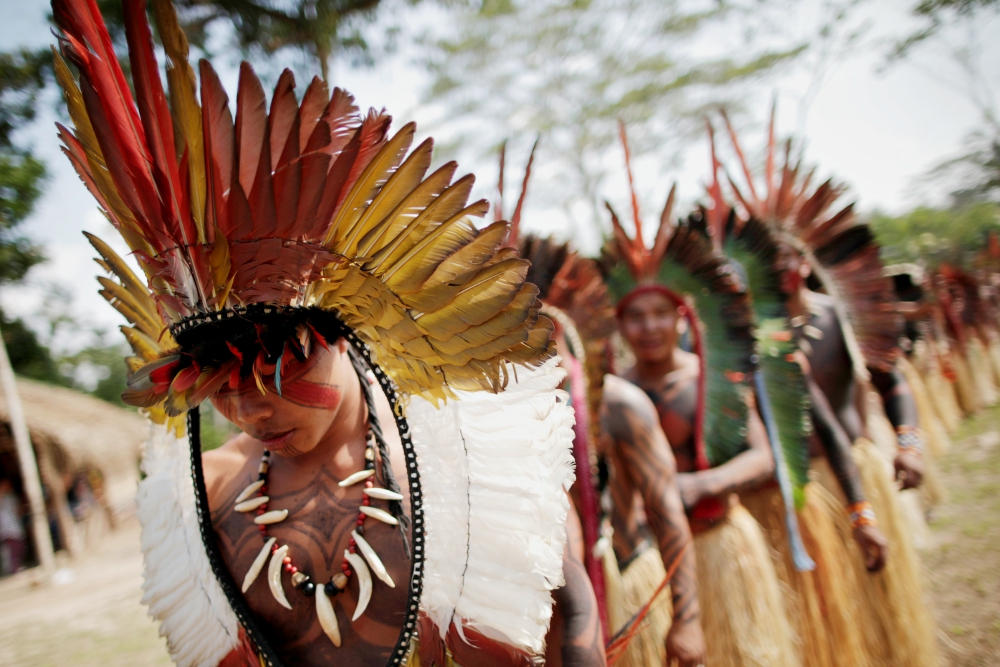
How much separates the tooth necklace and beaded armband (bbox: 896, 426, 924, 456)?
3582mm

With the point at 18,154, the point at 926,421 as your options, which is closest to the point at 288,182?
the point at 18,154

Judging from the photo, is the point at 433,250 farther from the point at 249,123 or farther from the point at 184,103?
the point at 184,103

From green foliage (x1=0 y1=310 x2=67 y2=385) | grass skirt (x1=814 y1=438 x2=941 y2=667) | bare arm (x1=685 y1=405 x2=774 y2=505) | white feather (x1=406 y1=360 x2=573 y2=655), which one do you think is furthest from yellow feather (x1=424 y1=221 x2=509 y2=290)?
green foliage (x1=0 y1=310 x2=67 y2=385)

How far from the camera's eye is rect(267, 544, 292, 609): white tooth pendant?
4.50 ft

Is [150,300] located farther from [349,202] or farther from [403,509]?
[403,509]

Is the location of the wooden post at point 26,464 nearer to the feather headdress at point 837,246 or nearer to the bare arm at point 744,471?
the bare arm at point 744,471

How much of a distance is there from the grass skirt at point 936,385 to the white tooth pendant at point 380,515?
9709mm

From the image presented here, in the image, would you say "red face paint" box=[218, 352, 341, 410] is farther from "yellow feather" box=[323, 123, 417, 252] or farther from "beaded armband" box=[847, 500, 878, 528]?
"beaded armband" box=[847, 500, 878, 528]

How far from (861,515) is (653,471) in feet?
5.46

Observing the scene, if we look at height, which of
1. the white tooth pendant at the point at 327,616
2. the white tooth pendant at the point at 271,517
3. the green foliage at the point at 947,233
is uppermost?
the green foliage at the point at 947,233

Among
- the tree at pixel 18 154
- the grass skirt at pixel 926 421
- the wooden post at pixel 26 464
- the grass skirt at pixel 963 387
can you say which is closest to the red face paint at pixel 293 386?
the tree at pixel 18 154

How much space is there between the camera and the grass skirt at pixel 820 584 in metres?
3.24

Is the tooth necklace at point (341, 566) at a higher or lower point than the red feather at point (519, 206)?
lower

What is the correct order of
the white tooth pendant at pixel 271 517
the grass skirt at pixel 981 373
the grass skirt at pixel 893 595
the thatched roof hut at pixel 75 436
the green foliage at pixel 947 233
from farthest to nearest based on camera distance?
the green foliage at pixel 947 233 → the thatched roof hut at pixel 75 436 → the grass skirt at pixel 981 373 → the grass skirt at pixel 893 595 → the white tooth pendant at pixel 271 517
